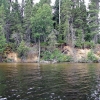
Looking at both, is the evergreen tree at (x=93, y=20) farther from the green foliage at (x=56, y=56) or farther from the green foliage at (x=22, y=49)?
the green foliage at (x=22, y=49)

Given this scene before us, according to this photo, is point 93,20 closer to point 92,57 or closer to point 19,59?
point 92,57

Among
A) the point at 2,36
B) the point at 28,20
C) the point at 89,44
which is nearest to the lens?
the point at 2,36

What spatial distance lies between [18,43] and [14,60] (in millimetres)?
5138

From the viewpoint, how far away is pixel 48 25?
2265 inches

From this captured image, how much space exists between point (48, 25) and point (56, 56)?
381 inches

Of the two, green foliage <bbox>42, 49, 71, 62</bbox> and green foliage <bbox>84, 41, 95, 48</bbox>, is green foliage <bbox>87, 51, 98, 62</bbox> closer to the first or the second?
green foliage <bbox>84, 41, 95, 48</bbox>

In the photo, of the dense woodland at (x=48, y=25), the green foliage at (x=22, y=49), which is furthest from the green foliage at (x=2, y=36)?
the green foliage at (x=22, y=49)

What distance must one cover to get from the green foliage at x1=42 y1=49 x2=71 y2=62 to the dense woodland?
5.71 feet

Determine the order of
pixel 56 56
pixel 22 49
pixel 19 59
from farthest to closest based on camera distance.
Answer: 1. pixel 19 59
2. pixel 56 56
3. pixel 22 49

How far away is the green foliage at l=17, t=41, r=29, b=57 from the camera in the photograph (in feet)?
172

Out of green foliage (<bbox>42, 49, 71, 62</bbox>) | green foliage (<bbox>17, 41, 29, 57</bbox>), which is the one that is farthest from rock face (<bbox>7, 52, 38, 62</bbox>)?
green foliage (<bbox>42, 49, 71, 62</bbox>)

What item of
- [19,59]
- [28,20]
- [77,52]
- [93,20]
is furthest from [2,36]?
[93,20]

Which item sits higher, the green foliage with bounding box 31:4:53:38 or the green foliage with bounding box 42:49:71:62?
the green foliage with bounding box 31:4:53:38

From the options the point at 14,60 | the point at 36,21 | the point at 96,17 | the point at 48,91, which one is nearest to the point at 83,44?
the point at 96,17
